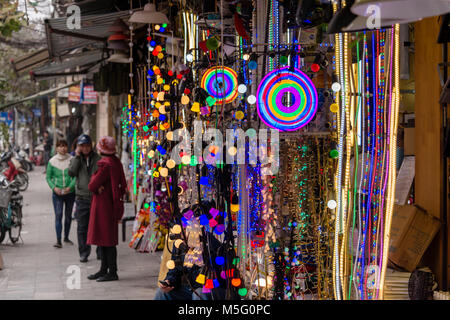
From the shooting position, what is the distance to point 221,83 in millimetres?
4648

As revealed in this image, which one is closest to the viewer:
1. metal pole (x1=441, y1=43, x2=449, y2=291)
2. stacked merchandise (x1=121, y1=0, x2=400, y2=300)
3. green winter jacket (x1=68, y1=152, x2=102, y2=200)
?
stacked merchandise (x1=121, y1=0, x2=400, y2=300)

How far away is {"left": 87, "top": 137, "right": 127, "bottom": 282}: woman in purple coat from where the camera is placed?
7.76m

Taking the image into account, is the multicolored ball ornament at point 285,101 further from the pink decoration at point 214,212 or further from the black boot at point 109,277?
the black boot at point 109,277

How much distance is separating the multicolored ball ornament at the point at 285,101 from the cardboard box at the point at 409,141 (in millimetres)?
2474

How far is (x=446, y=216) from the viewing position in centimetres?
575

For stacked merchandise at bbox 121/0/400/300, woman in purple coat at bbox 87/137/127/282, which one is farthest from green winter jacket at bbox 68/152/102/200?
stacked merchandise at bbox 121/0/400/300

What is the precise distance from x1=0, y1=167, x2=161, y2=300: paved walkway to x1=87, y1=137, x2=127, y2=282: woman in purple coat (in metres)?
0.27

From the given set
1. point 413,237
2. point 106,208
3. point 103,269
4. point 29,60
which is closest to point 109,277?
point 103,269

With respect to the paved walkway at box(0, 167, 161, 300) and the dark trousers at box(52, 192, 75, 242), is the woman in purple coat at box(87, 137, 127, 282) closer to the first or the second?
the paved walkway at box(0, 167, 161, 300)

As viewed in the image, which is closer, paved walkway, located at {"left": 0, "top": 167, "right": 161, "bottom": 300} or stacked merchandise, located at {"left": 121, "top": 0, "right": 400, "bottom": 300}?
stacked merchandise, located at {"left": 121, "top": 0, "right": 400, "bottom": 300}

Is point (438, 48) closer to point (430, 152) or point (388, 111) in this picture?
point (430, 152)

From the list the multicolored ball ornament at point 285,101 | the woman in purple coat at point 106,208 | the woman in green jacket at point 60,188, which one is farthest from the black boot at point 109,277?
the multicolored ball ornament at point 285,101

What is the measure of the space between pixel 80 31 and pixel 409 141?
17.9 ft

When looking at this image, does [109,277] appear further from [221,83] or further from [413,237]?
[221,83]
